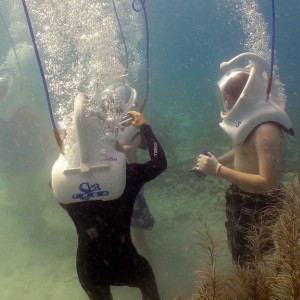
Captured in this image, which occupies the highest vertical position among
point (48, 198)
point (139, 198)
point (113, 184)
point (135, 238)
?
point (113, 184)

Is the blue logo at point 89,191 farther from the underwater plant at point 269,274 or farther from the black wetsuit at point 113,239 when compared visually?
the underwater plant at point 269,274

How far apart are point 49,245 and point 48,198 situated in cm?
252

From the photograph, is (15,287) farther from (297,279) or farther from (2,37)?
(2,37)

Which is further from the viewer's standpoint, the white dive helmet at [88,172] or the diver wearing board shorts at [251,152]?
the diver wearing board shorts at [251,152]

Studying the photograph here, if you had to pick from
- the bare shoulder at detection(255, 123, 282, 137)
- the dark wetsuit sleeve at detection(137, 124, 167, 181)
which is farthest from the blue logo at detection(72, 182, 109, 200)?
the bare shoulder at detection(255, 123, 282, 137)

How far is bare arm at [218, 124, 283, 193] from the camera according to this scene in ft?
9.59

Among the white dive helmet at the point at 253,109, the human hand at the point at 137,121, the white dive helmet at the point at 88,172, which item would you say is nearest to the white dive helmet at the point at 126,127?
the human hand at the point at 137,121

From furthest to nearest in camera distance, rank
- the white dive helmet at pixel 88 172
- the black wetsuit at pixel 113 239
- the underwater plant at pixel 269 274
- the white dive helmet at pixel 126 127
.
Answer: the white dive helmet at pixel 126 127
the black wetsuit at pixel 113 239
the white dive helmet at pixel 88 172
the underwater plant at pixel 269 274

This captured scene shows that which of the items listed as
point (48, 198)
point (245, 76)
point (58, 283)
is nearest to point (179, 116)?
point (48, 198)

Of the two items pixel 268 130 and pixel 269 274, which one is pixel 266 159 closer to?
pixel 268 130

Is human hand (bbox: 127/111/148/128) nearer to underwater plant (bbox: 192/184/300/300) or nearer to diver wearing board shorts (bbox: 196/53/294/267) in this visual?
diver wearing board shorts (bbox: 196/53/294/267)

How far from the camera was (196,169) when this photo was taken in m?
3.46

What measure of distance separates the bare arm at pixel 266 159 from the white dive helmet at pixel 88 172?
1.18 m

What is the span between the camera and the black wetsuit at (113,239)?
2.91 m
